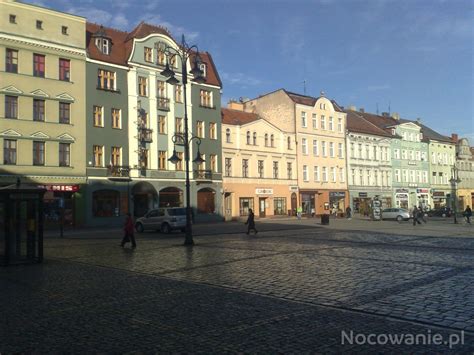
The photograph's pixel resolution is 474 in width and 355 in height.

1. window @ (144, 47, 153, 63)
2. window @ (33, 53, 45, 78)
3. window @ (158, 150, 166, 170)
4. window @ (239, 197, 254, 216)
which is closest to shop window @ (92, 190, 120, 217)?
window @ (158, 150, 166, 170)

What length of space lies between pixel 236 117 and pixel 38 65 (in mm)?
23641

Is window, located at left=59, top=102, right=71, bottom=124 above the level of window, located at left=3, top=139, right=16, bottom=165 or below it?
above

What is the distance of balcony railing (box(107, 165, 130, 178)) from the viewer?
39.6 metres

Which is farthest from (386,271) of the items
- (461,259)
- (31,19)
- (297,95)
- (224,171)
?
(297,95)

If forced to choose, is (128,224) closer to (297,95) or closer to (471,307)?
(471,307)

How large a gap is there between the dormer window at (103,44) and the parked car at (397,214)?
1290 inches

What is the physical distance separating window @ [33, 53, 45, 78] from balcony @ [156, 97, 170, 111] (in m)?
10.9

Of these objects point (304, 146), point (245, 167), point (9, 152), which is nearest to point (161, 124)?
point (245, 167)

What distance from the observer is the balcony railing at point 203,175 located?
45875mm

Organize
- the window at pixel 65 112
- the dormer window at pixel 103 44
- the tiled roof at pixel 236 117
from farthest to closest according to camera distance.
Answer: the tiled roof at pixel 236 117 < the dormer window at pixel 103 44 < the window at pixel 65 112

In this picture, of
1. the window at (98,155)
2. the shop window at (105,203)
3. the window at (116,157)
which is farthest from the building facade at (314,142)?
the window at (98,155)

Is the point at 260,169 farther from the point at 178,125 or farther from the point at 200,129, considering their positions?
the point at 178,125

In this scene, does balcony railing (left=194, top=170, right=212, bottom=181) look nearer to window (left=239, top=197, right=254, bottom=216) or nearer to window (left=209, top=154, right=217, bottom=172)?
window (left=209, top=154, right=217, bottom=172)

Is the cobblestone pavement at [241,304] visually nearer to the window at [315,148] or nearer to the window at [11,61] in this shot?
the window at [11,61]
